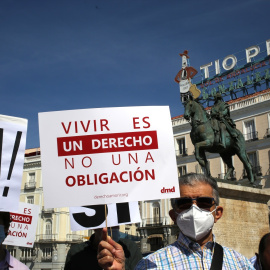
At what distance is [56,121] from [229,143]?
10562 millimetres

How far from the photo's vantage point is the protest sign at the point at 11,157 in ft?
11.7

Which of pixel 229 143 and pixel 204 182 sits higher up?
pixel 229 143

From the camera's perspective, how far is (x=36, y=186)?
54719 mm

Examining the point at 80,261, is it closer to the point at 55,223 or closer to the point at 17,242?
the point at 17,242

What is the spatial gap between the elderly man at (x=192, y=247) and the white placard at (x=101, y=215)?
1.09 m

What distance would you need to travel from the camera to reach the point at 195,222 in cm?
268

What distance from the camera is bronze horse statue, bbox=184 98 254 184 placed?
12.8 meters

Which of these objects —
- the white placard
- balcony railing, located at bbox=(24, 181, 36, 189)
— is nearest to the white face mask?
the white placard

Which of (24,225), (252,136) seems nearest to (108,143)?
(24,225)

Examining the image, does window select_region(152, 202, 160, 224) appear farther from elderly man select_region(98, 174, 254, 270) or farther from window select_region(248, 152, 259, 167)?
elderly man select_region(98, 174, 254, 270)

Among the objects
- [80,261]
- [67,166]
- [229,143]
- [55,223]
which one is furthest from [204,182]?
[55,223]

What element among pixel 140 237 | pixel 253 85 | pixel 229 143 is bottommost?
pixel 140 237

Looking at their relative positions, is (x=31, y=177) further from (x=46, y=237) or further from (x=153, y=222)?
(x=153, y=222)

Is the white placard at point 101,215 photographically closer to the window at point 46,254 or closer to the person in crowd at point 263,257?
the person in crowd at point 263,257
